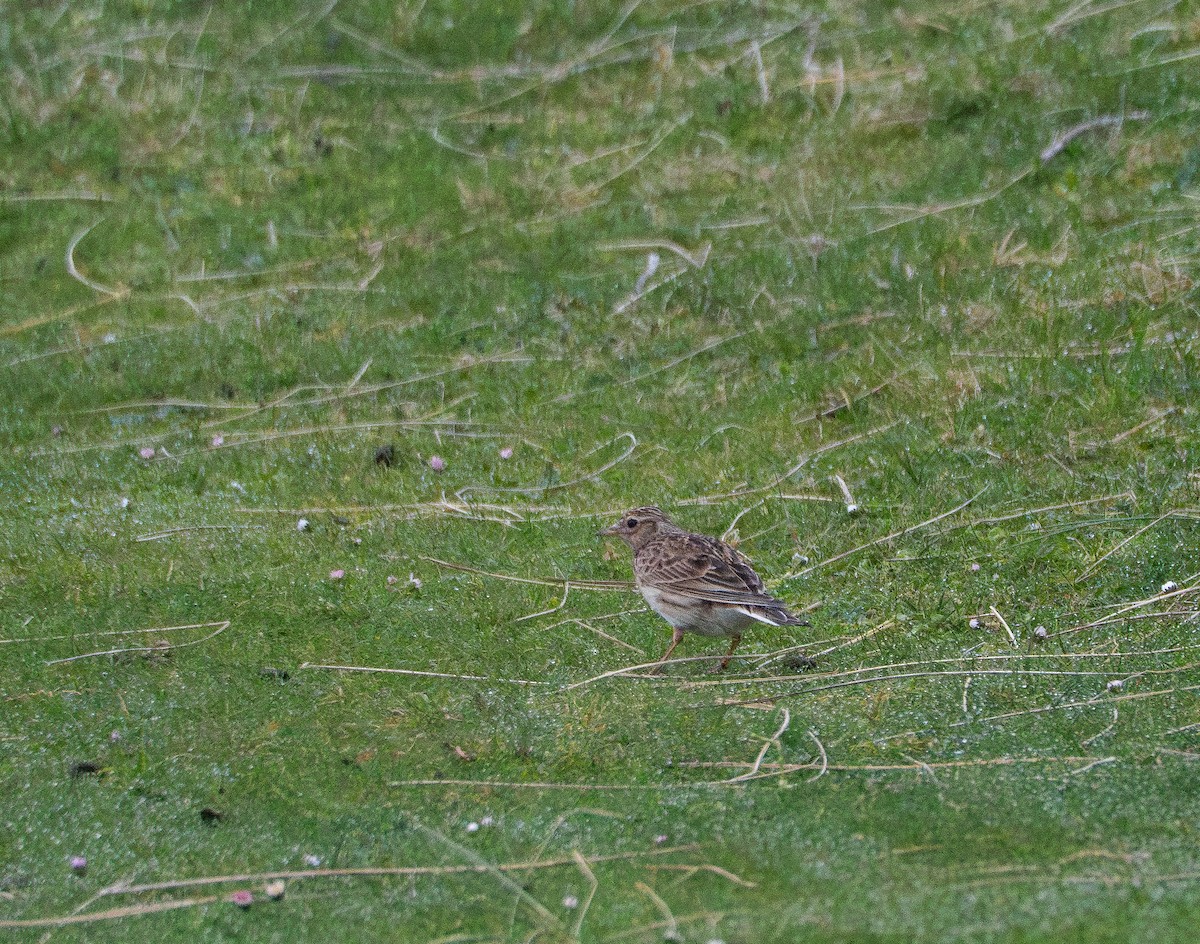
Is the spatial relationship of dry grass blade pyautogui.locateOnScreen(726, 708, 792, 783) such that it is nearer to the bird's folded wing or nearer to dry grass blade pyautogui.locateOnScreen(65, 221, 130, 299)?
the bird's folded wing

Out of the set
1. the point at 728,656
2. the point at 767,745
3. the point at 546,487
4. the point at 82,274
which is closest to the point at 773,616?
the point at 728,656

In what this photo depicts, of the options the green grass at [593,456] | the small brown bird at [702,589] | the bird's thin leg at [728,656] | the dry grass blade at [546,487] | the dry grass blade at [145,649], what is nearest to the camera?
the green grass at [593,456]

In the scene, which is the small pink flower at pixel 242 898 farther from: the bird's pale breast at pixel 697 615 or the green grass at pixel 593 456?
the bird's pale breast at pixel 697 615

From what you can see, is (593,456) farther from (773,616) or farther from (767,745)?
(767,745)

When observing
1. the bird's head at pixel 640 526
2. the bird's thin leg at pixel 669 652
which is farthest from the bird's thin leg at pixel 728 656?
the bird's head at pixel 640 526

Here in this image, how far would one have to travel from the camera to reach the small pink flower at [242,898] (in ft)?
15.4

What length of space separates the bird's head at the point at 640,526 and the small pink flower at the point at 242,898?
2682mm

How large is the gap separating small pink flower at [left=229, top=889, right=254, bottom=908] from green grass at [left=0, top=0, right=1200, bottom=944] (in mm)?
38

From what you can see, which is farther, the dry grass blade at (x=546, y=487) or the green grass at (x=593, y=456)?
the dry grass blade at (x=546, y=487)

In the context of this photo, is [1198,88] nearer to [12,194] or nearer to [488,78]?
[488,78]

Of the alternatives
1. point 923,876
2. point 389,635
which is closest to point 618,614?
point 389,635

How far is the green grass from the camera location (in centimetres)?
488

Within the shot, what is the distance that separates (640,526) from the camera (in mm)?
6984

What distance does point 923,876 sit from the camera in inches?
176
